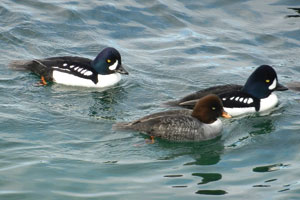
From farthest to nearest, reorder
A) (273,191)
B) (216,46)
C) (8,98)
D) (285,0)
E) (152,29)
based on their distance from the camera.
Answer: (285,0) → (152,29) → (216,46) → (8,98) → (273,191)

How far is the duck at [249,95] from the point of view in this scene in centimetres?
1254

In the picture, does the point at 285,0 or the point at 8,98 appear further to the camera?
the point at 285,0

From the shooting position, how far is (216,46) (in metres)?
17.0

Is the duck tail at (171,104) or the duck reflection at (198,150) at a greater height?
the duck tail at (171,104)

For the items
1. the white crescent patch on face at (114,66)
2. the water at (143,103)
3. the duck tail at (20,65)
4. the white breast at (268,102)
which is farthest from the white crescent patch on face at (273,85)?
the duck tail at (20,65)

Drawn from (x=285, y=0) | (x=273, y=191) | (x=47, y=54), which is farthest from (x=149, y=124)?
(x=285, y=0)

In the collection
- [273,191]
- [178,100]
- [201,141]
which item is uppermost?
[178,100]

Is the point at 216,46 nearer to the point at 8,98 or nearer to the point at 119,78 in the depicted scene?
the point at 119,78

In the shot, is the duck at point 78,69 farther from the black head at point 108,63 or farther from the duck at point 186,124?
the duck at point 186,124

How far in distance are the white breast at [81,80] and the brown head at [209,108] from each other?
344 cm

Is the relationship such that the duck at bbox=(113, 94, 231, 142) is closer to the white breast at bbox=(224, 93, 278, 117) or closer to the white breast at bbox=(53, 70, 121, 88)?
the white breast at bbox=(224, 93, 278, 117)

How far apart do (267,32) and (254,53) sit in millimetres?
1587

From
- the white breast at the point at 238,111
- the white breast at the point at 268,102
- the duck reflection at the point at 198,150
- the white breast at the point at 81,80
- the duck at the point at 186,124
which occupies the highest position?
the white breast at the point at 81,80

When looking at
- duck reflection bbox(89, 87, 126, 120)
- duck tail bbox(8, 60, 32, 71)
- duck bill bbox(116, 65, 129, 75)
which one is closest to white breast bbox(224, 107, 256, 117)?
duck reflection bbox(89, 87, 126, 120)
